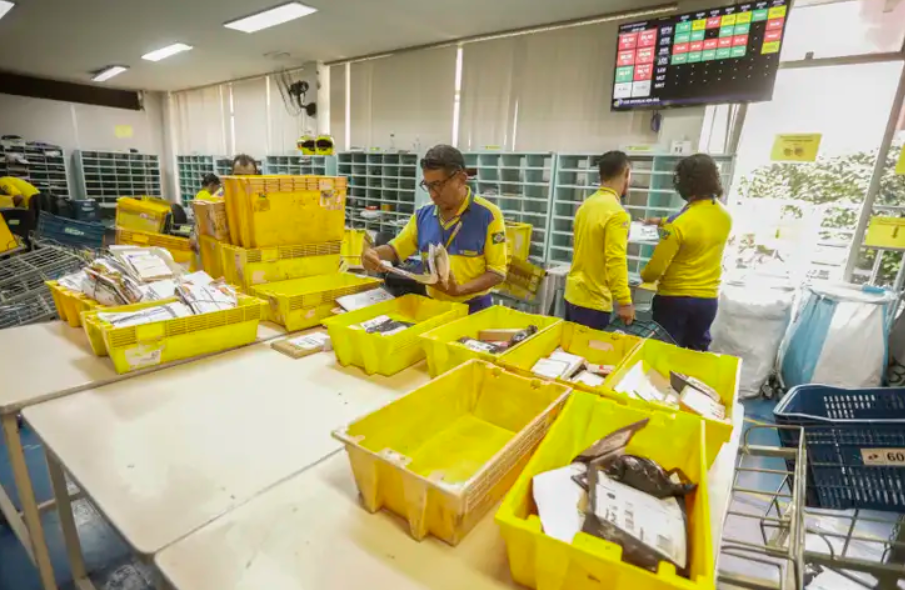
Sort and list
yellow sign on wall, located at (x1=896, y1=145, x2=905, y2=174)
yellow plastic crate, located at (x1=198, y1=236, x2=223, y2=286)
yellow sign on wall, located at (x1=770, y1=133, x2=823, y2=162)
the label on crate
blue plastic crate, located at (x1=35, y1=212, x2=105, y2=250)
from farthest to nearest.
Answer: blue plastic crate, located at (x1=35, y1=212, x2=105, y2=250) < yellow sign on wall, located at (x1=770, y1=133, x2=823, y2=162) < yellow sign on wall, located at (x1=896, y1=145, x2=905, y2=174) < yellow plastic crate, located at (x1=198, y1=236, x2=223, y2=286) < the label on crate

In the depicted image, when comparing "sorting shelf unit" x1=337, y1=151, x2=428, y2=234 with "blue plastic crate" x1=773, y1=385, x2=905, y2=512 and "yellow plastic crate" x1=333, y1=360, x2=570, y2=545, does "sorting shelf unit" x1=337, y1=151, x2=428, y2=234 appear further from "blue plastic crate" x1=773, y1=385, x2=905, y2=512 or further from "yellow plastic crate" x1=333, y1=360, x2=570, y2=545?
"blue plastic crate" x1=773, y1=385, x2=905, y2=512

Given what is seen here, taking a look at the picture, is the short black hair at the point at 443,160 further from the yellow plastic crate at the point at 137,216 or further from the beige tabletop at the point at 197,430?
the yellow plastic crate at the point at 137,216

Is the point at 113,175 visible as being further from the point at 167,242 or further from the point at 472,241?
the point at 472,241

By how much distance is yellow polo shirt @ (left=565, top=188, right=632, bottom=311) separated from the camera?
7.84ft

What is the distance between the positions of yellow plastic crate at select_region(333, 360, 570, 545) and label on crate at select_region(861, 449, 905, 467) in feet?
2.81

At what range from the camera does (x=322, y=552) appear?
2.70 feet

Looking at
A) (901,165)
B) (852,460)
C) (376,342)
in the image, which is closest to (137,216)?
(376,342)

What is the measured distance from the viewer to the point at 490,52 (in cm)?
492

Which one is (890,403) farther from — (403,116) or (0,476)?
(403,116)

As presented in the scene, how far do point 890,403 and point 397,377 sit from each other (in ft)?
5.33

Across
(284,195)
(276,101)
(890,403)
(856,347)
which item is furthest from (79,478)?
(276,101)

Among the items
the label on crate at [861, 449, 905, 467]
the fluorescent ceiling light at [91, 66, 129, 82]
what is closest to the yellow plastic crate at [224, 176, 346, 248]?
the label on crate at [861, 449, 905, 467]

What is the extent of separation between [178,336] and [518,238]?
10.3ft

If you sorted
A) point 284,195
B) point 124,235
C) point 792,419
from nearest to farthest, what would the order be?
1. point 792,419
2. point 284,195
3. point 124,235
